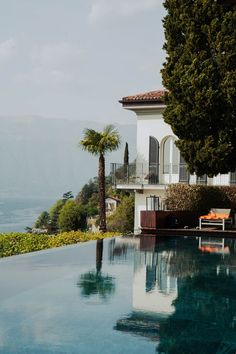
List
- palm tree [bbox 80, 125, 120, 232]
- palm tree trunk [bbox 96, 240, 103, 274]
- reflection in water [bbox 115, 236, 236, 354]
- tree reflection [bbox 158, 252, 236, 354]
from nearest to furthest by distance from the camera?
tree reflection [bbox 158, 252, 236, 354]
reflection in water [bbox 115, 236, 236, 354]
palm tree trunk [bbox 96, 240, 103, 274]
palm tree [bbox 80, 125, 120, 232]

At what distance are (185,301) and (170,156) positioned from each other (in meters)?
20.3

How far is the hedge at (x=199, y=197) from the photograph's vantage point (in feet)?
83.5

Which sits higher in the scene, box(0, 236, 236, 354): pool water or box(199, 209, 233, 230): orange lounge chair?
box(199, 209, 233, 230): orange lounge chair

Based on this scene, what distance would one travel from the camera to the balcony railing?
29.2 m

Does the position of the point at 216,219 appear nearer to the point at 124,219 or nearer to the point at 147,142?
the point at 147,142

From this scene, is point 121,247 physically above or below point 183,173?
below

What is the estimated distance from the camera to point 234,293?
1048cm

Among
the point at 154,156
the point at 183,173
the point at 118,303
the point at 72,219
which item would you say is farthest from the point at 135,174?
the point at 118,303

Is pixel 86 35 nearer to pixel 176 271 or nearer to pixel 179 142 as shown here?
pixel 179 142

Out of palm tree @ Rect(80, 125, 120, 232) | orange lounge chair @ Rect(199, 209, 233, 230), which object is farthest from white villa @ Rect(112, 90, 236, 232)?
orange lounge chair @ Rect(199, 209, 233, 230)

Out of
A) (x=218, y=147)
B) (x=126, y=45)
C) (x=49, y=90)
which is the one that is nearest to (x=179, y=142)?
(x=218, y=147)

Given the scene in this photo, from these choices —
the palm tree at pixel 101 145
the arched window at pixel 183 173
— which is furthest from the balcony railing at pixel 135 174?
the palm tree at pixel 101 145

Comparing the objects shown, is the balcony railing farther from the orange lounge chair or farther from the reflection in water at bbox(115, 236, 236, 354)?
the reflection in water at bbox(115, 236, 236, 354)

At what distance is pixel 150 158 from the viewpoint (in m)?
29.5
